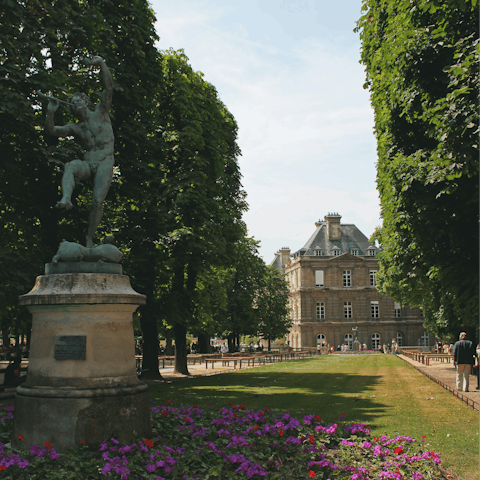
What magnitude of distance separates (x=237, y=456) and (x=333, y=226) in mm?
74568

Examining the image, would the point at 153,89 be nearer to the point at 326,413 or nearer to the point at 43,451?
the point at 326,413

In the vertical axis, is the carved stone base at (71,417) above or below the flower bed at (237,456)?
above

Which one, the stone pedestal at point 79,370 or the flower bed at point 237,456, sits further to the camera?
the stone pedestal at point 79,370

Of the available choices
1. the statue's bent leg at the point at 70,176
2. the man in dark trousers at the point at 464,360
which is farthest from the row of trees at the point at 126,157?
the man in dark trousers at the point at 464,360

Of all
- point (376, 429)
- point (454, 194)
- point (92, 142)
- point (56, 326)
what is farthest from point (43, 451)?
point (454, 194)

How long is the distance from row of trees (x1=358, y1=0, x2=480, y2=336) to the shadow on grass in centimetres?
344

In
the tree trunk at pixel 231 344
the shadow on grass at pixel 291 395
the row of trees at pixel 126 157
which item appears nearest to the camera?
the shadow on grass at pixel 291 395

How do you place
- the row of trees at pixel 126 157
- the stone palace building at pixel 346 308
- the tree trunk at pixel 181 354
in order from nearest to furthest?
the row of trees at pixel 126 157 → the tree trunk at pixel 181 354 → the stone palace building at pixel 346 308

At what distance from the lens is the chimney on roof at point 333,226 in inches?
3142

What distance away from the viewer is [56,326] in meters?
7.70

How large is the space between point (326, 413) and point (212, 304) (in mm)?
25089

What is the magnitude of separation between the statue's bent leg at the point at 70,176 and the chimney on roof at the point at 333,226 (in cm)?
7280

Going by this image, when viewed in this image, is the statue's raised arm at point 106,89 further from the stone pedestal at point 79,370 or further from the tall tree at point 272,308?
the tall tree at point 272,308

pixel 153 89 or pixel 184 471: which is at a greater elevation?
pixel 153 89
